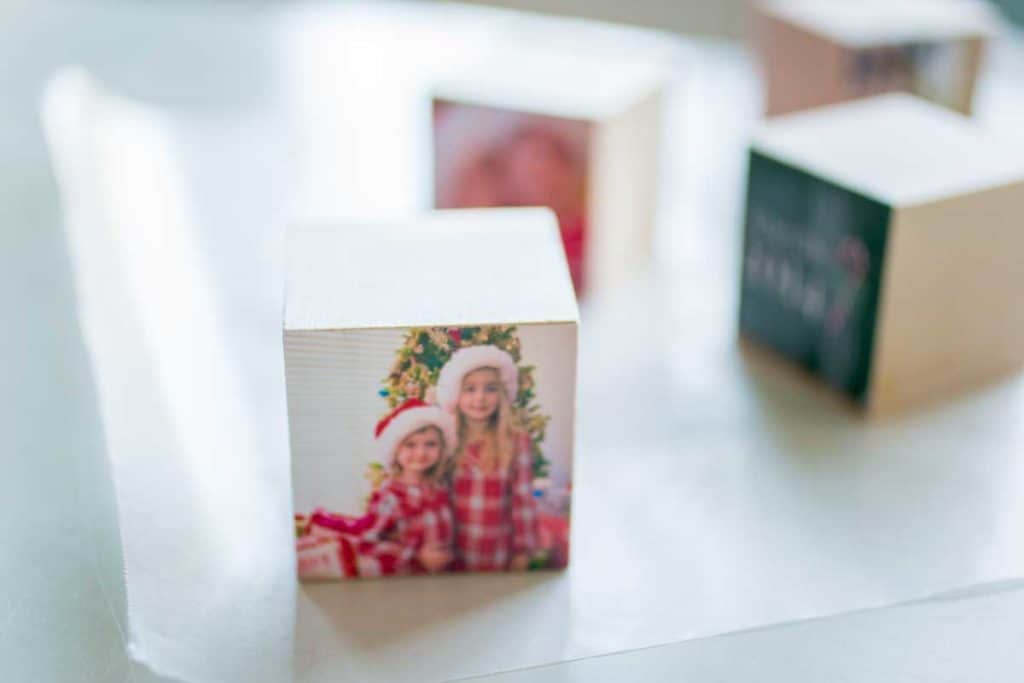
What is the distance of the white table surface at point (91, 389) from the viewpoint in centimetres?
132

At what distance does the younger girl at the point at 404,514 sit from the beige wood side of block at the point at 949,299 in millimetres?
660

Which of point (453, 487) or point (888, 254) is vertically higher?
point (888, 254)

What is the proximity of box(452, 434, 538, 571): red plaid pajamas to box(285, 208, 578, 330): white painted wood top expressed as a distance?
14 centimetres

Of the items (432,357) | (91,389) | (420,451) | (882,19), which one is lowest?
(91,389)

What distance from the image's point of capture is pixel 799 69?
2525 millimetres

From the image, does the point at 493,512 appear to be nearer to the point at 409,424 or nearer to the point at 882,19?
the point at 409,424

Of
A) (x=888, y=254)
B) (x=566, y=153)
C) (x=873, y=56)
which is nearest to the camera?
(x=888, y=254)

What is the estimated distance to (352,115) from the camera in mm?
2654

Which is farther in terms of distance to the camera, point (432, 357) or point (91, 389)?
point (91, 389)

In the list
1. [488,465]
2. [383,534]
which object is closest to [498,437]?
[488,465]

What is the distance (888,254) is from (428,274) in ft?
2.03

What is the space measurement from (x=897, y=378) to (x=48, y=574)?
1078 mm

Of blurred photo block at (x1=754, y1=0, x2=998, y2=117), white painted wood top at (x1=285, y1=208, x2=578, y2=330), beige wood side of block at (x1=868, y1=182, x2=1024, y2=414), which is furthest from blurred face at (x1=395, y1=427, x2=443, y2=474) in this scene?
blurred photo block at (x1=754, y1=0, x2=998, y2=117)

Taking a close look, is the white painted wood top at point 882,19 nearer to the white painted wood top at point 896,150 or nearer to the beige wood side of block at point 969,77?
the beige wood side of block at point 969,77
